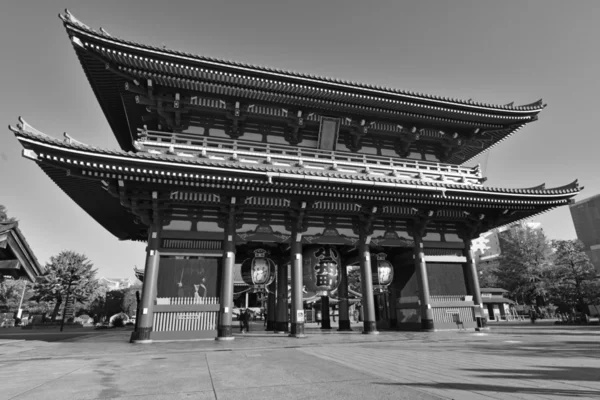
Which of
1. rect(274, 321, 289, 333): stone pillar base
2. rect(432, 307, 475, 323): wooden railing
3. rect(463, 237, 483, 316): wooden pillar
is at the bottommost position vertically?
rect(274, 321, 289, 333): stone pillar base

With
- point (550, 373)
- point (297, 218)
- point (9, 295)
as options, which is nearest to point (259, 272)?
point (297, 218)

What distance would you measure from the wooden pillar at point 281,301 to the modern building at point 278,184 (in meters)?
0.09

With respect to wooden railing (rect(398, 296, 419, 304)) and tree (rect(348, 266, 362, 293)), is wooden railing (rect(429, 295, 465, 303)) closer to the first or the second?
wooden railing (rect(398, 296, 419, 304))

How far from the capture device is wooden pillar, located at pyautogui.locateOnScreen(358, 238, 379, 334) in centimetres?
1534

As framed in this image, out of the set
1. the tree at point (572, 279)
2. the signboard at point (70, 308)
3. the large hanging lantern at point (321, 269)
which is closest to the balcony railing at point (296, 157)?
the large hanging lantern at point (321, 269)

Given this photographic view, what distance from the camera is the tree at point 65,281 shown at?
36.3 meters

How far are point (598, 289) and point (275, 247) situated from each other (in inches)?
1119

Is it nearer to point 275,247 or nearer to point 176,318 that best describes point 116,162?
point 176,318

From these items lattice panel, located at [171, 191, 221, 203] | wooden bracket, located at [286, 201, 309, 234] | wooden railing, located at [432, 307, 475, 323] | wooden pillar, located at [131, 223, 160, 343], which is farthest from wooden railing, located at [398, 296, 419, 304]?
wooden pillar, located at [131, 223, 160, 343]

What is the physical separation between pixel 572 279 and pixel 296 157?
98.5 ft

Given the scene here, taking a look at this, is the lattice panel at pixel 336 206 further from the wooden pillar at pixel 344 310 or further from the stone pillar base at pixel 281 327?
the stone pillar base at pixel 281 327

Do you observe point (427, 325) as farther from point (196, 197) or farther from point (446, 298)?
point (196, 197)

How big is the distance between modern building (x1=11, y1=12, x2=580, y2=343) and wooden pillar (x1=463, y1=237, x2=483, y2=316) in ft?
0.26

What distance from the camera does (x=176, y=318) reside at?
43.2 feet
